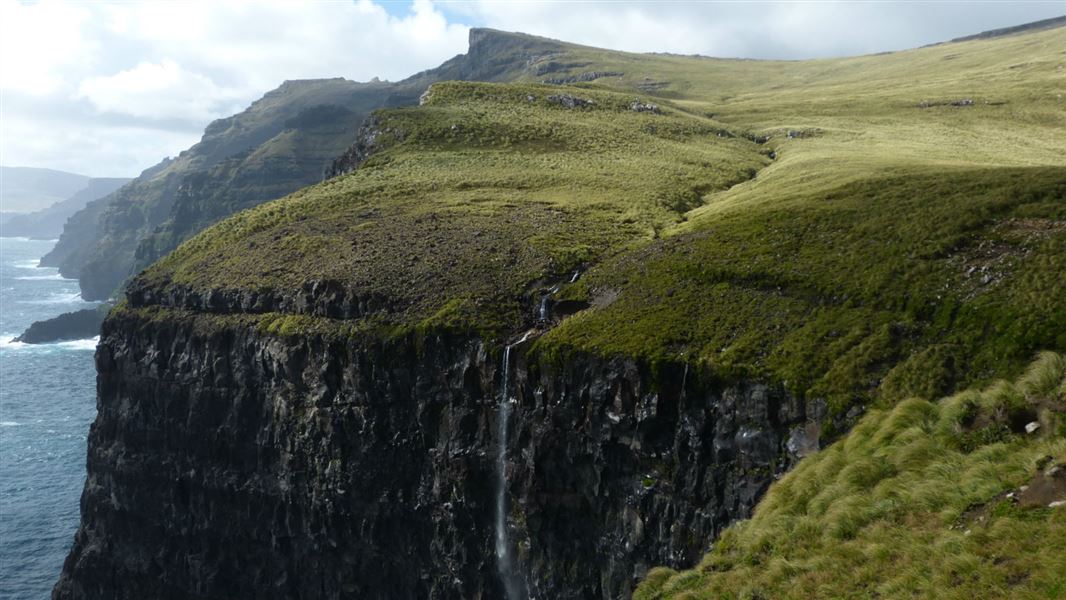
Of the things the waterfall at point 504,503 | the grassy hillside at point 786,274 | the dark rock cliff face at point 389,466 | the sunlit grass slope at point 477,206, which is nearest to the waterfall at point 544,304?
the grassy hillside at point 786,274

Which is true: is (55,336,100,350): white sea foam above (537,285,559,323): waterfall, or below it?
below

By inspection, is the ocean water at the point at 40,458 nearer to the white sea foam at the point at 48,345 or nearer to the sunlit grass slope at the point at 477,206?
the white sea foam at the point at 48,345

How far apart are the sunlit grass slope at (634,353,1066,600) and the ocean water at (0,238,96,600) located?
78.3 metres

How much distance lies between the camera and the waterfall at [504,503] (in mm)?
51531

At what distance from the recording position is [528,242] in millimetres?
69688

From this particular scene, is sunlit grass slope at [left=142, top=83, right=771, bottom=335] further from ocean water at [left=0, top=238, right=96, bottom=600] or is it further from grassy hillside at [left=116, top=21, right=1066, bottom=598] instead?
ocean water at [left=0, top=238, right=96, bottom=600]

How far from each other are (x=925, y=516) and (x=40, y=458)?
120 metres

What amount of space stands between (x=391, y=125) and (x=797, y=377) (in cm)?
9261

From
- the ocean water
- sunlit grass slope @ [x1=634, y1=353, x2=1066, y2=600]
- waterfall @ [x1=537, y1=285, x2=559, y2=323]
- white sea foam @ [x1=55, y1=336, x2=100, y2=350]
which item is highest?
waterfall @ [x1=537, y1=285, x2=559, y2=323]

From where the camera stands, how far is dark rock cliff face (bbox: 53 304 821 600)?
43.6 meters

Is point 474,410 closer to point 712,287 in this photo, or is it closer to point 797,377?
point 712,287

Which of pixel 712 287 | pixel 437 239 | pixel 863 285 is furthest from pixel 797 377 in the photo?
pixel 437 239

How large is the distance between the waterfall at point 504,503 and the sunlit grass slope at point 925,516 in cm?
2282

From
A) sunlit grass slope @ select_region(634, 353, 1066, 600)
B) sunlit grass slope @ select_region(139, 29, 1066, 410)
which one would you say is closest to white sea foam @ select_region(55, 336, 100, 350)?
sunlit grass slope @ select_region(139, 29, 1066, 410)
